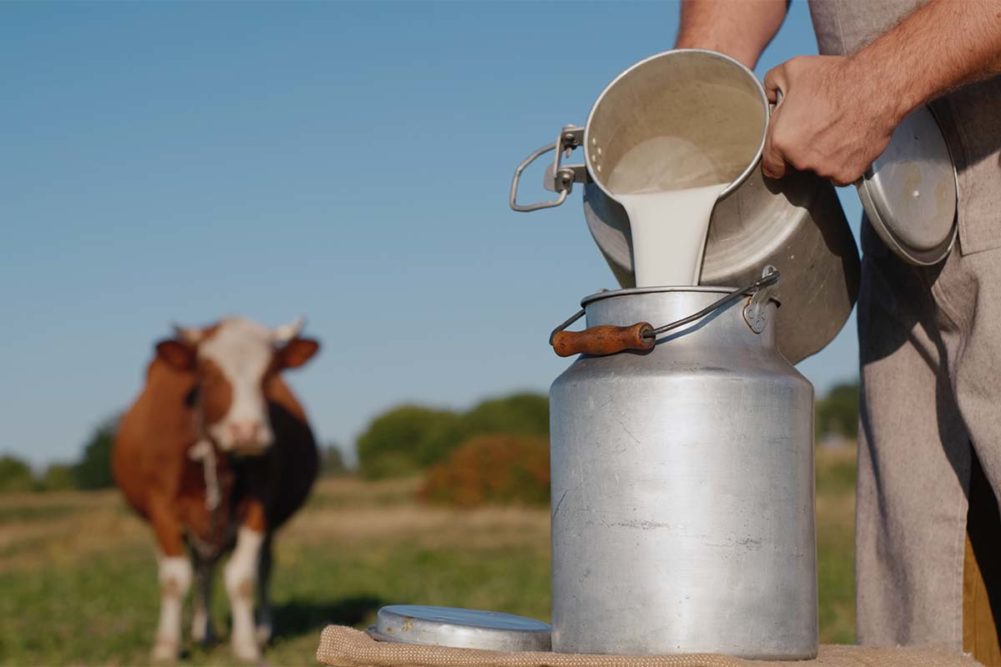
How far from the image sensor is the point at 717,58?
1.93 m

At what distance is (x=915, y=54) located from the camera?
6.20ft

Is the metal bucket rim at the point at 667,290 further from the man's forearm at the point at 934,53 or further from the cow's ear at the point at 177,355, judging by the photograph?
the cow's ear at the point at 177,355

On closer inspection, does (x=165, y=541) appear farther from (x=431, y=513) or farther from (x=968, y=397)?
(x=431, y=513)

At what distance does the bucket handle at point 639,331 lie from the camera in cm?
174

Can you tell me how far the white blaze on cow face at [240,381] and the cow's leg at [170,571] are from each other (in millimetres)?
572

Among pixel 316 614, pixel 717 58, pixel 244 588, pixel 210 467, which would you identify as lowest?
pixel 316 614

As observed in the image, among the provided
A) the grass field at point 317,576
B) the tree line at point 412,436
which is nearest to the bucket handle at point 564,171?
the grass field at point 317,576

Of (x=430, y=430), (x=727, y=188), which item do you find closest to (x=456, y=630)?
(x=727, y=188)

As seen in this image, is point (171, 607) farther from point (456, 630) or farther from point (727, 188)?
point (727, 188)

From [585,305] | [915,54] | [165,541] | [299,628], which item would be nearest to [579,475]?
[585,305]

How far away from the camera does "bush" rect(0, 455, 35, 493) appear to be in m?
A: 43.6

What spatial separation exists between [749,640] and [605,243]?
0.69 metres

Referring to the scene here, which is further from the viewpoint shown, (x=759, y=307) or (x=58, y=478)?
(x=58, y=478)

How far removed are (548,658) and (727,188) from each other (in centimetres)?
74
